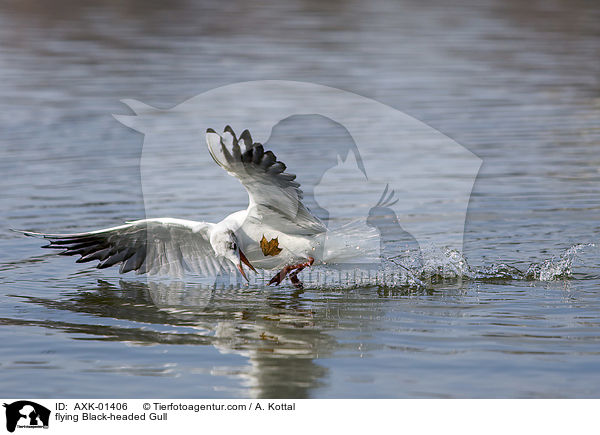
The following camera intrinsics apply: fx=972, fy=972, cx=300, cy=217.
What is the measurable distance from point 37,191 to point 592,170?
6.35m

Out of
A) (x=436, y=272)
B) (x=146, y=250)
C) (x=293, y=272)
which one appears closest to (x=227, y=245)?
(x=293, y=272)

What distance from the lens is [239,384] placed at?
19.2 feet

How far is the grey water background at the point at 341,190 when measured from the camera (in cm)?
602

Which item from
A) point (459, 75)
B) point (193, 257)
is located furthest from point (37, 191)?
point (459, 75)

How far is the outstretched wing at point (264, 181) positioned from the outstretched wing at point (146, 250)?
779 millimetres

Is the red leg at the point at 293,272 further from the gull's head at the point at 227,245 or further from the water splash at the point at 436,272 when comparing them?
the gull's head at the point at 227,245

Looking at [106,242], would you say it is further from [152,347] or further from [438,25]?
[438,25]

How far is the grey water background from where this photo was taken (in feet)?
19.7

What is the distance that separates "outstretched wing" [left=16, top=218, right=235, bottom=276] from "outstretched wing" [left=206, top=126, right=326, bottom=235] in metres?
Result: 0.78

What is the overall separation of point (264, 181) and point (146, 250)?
1.76m
